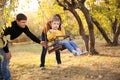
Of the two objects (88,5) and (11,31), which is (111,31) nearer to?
(88,5)

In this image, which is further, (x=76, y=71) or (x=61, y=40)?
(x=76, y=71)

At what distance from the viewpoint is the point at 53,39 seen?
10070 millimetres

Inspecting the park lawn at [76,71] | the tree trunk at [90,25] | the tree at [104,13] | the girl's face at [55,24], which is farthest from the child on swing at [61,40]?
the tree at [104,13]

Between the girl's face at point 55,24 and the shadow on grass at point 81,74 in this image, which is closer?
the girl's face at point 55,24

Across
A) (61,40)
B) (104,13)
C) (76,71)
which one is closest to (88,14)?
(104,13)

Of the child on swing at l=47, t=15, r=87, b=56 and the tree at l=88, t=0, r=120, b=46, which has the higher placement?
the child on swing at l=47, t=15, r=87, b=56

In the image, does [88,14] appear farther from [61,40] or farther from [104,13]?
[61,40]

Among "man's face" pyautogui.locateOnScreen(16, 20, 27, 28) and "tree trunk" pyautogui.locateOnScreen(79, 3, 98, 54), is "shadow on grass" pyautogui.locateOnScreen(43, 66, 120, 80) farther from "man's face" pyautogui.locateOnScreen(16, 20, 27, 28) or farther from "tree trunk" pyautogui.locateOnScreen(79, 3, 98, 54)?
"tree trunk" pyautogui.locateOnScreen(79, 3, 98, 54)

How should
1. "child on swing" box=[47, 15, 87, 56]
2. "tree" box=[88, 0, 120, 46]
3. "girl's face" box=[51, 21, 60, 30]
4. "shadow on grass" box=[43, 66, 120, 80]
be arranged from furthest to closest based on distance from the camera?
"tree" box=[88, 0, 120, 46] → "shadow on grass" box=[43, 66, 120, 80] → "girl's face" box=[51, 21, 60, 30] → "child on swing" box=[47, 15, 87, 56]

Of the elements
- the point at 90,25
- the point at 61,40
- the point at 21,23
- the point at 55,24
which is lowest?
the point at 90,25

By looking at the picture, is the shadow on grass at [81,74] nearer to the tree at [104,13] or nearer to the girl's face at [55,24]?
the girl's face at [55,24]

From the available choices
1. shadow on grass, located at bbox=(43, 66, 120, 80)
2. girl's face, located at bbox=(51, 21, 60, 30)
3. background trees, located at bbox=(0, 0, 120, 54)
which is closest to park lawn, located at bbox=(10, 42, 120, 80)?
shadow on grass, located at bbox=(43, 66, 120, 80)

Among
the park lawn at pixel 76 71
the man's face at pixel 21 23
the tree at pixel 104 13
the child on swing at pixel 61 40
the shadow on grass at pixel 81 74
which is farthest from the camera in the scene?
the tree at pixel 104 13

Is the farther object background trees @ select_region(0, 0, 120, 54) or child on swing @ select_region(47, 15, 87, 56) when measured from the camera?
background trees @ select_region(0, 0, 120, 54)
